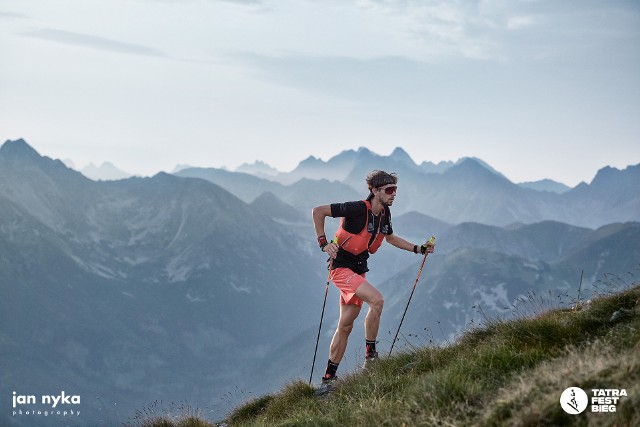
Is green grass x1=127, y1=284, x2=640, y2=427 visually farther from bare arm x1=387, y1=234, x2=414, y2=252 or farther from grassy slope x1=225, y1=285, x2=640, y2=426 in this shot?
bare arm x1=387, y1=234, x2=414, y2=252

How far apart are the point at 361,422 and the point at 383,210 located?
495 centimetres

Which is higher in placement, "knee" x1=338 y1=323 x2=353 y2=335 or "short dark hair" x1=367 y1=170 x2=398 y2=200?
"short dark hair" x1=367 y1=170 x2=398 y2=200

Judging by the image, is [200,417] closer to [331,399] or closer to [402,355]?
[331,399]

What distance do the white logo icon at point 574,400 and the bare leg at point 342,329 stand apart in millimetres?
5530

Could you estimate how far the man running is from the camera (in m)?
10.5

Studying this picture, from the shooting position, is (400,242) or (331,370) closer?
(331,370)

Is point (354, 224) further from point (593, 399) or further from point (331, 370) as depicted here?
point (593, 399)

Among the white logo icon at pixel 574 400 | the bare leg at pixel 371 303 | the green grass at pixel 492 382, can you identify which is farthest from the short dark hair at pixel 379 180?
the white logo icon at pixel 574 400

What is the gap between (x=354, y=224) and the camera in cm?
1070

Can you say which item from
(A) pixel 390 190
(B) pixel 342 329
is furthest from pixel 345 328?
(A) pixel 390 190

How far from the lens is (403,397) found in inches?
281

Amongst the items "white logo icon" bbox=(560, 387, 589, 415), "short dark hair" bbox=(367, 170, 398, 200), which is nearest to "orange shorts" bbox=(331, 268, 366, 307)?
"short dark hair" bbox=(367, 170, 398, 200)

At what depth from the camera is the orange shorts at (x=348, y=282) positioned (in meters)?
10.6

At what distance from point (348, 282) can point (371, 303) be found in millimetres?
651
